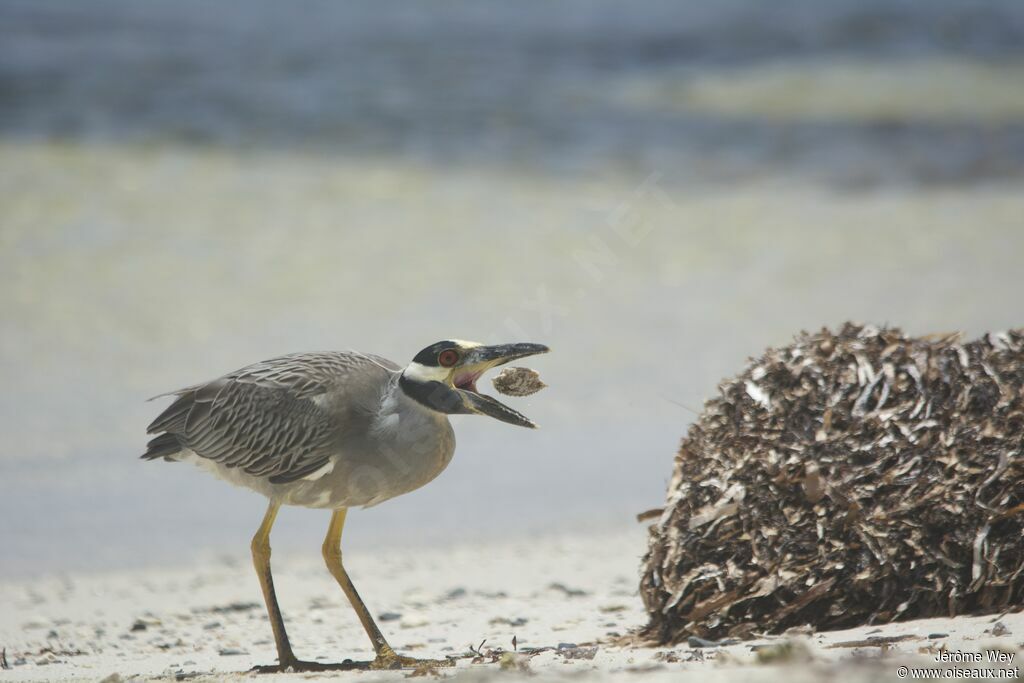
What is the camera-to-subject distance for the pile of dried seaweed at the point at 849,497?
17.1ft

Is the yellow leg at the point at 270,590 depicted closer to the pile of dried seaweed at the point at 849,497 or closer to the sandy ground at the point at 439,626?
the sandy ground at the point at 439,626

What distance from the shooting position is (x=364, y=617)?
584 centimetres

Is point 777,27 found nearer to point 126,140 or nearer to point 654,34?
point 654,34

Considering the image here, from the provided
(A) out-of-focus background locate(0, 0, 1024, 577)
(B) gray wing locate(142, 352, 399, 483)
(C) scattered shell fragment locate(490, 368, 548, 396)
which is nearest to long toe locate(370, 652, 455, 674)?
(B) gray wing locate(142, 352, 399, 483)

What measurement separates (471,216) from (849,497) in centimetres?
1290

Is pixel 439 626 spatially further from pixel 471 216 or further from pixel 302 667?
pixel 471 216

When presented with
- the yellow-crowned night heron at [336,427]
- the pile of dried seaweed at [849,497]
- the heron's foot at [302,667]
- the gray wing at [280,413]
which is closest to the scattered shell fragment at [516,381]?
the yellow-crowned night heron at [336,427]

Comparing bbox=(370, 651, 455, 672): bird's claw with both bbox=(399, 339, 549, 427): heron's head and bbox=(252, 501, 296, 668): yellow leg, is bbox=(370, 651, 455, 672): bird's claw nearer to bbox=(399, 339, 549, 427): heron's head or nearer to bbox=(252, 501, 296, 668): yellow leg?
bbox=(252, 501, 296, 668): yellow leg

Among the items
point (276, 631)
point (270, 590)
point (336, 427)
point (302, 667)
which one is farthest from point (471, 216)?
point (302, 667)

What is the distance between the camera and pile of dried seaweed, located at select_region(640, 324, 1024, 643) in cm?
520

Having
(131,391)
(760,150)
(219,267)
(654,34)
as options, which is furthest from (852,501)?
(654,34)

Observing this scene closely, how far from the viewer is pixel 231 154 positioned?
1995 centimetres

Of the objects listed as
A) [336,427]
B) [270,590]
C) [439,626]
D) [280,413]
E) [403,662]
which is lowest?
[403,662]

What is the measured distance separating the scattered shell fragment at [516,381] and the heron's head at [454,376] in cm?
31
